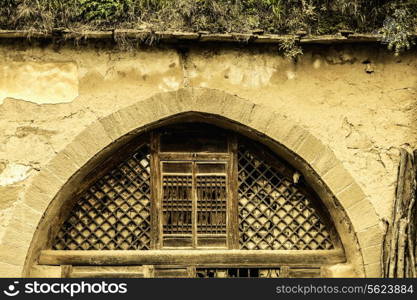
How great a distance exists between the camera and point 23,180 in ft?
18.9

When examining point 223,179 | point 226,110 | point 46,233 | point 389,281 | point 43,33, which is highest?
point 43,33

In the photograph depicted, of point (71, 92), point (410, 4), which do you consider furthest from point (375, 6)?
point (71, 92)

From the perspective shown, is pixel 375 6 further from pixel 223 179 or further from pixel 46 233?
pixel 46 233

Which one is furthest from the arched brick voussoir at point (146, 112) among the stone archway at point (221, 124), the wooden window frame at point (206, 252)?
the wooden window frame at point (206, 252)

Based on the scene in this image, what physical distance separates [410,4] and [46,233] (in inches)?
133

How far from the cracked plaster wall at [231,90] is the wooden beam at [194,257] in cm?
61

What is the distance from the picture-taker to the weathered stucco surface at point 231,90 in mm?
5836

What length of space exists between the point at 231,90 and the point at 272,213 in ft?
3.41

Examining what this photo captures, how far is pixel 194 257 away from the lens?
6023 mm

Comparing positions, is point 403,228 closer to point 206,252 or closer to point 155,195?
→ point 206,252

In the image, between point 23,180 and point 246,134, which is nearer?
point 23,180

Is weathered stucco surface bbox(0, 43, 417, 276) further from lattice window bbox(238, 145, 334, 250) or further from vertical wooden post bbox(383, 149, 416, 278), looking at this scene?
lattice window bbox(238, 145, 334, 250)

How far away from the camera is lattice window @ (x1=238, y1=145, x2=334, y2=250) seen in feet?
20.2

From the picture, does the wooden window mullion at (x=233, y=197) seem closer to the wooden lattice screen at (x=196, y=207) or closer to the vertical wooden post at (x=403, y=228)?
the wooden lattice screen at (x=196, y=207)
